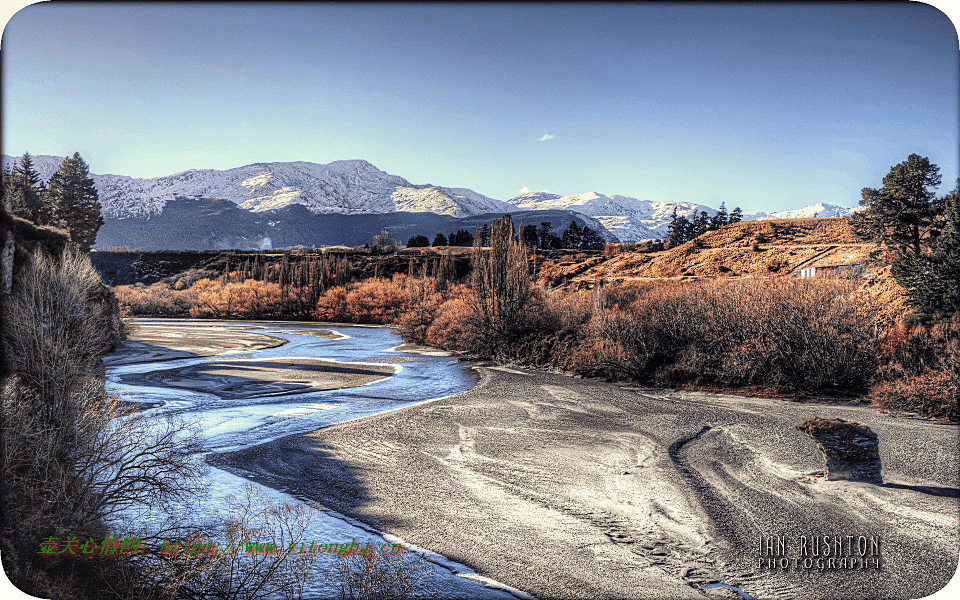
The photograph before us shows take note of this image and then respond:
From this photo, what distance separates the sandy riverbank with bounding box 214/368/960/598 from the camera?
17.9 feet

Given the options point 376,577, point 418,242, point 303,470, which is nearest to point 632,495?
point 376,577

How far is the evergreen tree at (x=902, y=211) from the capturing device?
1416 cm

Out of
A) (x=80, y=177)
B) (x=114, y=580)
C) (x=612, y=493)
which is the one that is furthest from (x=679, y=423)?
(x=80, y=177)

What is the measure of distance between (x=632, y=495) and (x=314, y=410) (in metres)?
9.20

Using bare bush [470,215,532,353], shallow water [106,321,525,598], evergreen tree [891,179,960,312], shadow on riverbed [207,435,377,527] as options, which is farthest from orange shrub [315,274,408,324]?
evergreen tree [891,179,960,312]

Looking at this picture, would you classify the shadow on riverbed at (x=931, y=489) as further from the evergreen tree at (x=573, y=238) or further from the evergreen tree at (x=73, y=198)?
the evergreen tree at (x=573, y=238)

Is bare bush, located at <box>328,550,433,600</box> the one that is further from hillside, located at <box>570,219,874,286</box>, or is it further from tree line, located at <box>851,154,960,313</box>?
hillside, located at <box>570,219,874,286</box>

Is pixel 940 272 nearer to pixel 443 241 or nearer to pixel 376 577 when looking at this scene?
pixel 376 577

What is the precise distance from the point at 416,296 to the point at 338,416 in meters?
25.8

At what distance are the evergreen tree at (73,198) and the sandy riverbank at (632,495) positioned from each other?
49.4 meters

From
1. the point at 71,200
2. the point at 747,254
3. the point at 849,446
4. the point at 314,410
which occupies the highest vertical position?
the point at 71,200

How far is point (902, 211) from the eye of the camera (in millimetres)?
16469

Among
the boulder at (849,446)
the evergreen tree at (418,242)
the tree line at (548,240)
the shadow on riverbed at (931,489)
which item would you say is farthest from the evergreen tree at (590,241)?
the shadow on riverbed at (931,489)

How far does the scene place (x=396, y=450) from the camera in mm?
10391
